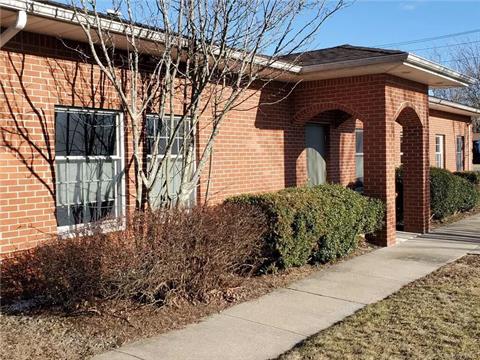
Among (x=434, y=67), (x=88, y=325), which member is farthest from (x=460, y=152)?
(x=88, y=325)

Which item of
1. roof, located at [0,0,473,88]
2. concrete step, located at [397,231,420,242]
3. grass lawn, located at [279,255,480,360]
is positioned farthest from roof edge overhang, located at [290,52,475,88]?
grass lawn, located at [279,255,480,360]

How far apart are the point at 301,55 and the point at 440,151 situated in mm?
11742

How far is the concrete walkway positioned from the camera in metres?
4.59

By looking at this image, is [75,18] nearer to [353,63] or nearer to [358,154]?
[353,63]

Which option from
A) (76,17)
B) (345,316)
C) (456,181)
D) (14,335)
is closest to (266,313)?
(345,316)

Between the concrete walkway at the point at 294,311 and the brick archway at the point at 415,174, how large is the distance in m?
2.08

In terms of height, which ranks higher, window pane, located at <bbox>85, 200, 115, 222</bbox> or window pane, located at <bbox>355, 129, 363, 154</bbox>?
window pane, located at <bbox>355, 129, 363, 154</bbox>

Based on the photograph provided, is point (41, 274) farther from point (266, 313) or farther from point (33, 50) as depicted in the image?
point (33, 50)

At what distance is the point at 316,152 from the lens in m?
11.5

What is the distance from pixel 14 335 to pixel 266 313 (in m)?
2.54

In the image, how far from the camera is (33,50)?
246 inches

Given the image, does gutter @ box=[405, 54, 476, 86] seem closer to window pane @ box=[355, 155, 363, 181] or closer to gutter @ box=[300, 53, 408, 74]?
gutter @ box=[300, 53, 408, 74]

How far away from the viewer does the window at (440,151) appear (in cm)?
1936

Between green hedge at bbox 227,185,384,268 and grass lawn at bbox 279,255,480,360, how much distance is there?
60.4 inches
